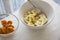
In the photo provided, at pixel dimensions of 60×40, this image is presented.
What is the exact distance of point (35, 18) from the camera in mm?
858

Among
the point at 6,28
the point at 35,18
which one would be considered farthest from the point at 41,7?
the point at 6,28

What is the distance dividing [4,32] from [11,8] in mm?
670

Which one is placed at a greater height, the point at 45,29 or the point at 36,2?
the point at 36,2

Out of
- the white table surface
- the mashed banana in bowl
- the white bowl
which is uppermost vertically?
the white bowl

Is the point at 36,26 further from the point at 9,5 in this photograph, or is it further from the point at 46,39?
the point at 9,5

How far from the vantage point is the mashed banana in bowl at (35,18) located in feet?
2.70

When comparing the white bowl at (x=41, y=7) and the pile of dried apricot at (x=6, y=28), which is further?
the white bowl at (x=41, y=7)

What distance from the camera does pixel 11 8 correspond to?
4.62 ft

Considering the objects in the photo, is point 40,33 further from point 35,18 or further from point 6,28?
point 6,28

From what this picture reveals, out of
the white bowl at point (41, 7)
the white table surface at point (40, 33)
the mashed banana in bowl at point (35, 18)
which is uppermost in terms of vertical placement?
the white bowl at point (41, 7)

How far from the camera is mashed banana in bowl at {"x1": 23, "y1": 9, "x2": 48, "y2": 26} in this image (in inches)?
32.4

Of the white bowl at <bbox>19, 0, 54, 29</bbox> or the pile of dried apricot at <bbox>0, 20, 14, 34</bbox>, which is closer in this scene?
the pile of dried apricot at <bbox>0, 20, 14, 34</bbox>

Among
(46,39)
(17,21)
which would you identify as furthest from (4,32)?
(46,39)

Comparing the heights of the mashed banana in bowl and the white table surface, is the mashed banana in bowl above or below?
above
